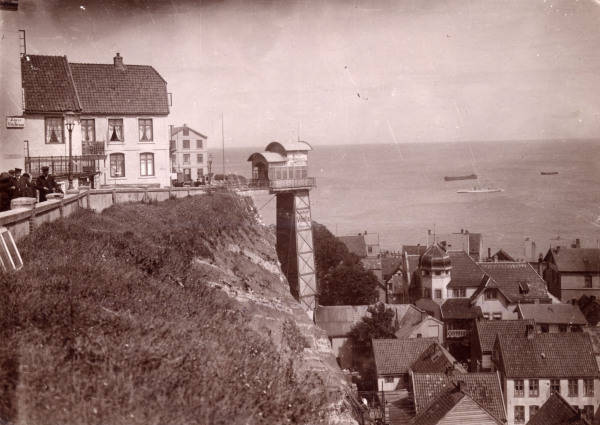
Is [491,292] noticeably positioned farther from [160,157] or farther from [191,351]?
[191,351]

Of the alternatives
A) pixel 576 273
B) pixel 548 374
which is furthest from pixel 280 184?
pixel 576 273

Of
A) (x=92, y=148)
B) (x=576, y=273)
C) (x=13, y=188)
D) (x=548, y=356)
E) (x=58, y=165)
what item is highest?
(x=92, y=148)

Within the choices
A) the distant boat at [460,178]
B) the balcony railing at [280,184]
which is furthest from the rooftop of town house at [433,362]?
the distant boat at [460,178]

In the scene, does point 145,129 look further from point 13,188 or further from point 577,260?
point 577,260

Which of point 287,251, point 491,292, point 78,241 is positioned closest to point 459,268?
point 491,292

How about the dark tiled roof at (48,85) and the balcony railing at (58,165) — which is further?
the dark tiled roof at (48,85)

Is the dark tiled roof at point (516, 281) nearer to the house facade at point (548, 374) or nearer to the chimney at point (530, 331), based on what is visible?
the chimney at point (530, 331)
